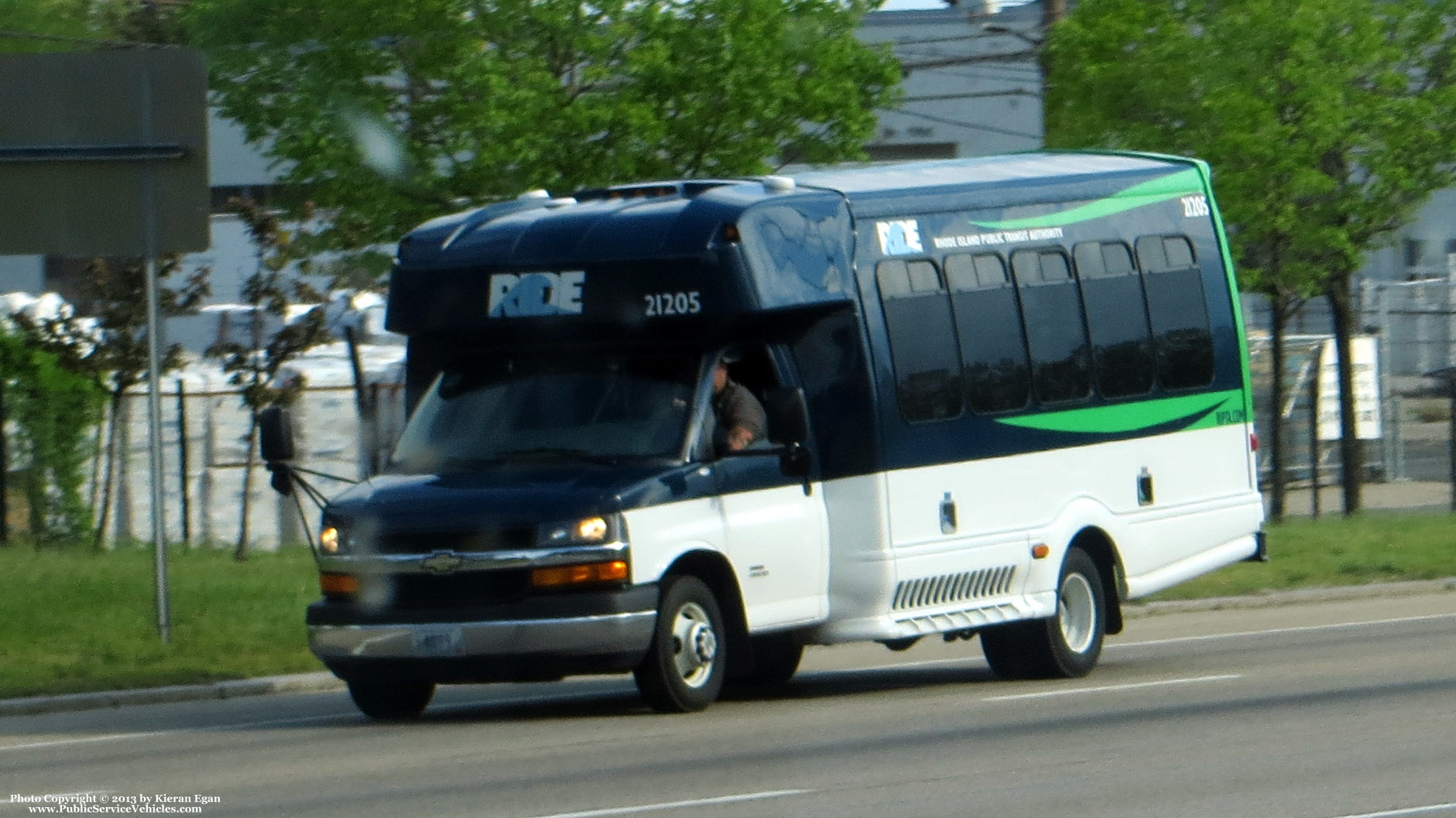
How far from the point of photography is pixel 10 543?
975 inches

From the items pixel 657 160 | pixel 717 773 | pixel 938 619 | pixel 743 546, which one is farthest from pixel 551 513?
pixel 657 160

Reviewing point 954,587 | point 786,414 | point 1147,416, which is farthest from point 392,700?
point 1147,416

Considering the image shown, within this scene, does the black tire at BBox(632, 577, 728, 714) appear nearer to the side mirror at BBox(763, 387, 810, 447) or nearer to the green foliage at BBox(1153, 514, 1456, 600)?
the side mirror at BBox(763, 387, 810, 447)

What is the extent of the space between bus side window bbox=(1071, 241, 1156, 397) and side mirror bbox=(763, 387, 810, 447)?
10.7 feet

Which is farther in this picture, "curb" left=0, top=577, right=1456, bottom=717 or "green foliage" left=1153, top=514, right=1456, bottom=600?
"green foliage" left=1153, top=514, right=1456, bottom=600

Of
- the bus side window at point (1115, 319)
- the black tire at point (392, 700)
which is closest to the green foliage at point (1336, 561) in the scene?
the bus side window at point (1115, 319)

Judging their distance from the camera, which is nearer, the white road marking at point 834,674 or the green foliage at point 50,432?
the white road marking at point 834,674

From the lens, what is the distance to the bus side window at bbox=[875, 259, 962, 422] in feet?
43.7

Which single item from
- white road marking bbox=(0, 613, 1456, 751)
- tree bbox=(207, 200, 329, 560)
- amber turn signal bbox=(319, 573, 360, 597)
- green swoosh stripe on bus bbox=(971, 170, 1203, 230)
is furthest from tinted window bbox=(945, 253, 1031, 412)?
tree bbox=(207, 200, 329, 560)

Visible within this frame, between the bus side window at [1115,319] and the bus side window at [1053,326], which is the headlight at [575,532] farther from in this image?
the bus side window at [1115,319]

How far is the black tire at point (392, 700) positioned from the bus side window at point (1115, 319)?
4.82 meters

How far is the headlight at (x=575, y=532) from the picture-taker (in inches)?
452

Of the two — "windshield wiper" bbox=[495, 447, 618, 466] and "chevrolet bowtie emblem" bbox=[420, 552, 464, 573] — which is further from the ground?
"windshield wiper" bbox=[495, 447, 618, 466]

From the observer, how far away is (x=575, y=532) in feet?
37.7
